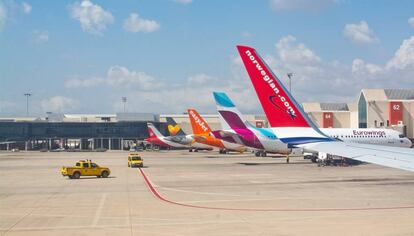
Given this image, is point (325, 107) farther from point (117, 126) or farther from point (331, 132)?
point (331, 132)

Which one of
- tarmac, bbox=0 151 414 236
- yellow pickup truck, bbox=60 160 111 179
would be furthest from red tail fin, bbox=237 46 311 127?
yellow pickup truck, bbox=60 160 111 179

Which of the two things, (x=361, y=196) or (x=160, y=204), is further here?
(x=361, y=196)

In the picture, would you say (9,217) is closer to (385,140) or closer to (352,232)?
(352,232)

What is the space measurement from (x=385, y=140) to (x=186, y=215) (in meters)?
48.6

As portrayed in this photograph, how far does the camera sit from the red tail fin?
18.4m

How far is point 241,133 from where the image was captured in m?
56.3

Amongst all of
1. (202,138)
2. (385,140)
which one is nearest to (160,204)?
(385,140)

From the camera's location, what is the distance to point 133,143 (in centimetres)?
14838

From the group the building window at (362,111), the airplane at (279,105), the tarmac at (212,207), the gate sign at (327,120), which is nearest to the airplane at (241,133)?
the tarmac at (212,207)

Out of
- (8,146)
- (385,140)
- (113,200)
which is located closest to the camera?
(113,200)

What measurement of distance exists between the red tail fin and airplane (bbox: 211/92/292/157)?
30908mm

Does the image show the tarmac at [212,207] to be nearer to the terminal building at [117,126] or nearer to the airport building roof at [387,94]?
the airport building roof at [387,94]

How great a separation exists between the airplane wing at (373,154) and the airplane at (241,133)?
32754 millimetres

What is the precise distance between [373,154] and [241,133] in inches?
1653
